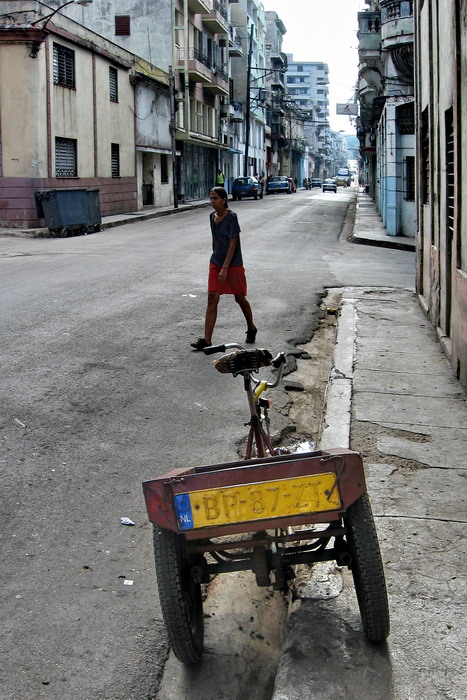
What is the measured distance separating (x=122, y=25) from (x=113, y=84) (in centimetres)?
1379

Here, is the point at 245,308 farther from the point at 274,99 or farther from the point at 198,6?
the point at 274,99

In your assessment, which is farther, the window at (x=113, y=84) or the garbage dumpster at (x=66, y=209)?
the window at (x=113, y=84)

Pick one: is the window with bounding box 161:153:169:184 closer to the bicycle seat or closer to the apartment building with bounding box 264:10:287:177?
the bicycle seat

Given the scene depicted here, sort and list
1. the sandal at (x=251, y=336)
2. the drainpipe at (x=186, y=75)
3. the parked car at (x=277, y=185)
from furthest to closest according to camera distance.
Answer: the parked car at (x=277, y=185) < the drainpipe at (x=186, y=75) < the sandal at (x=251, y=336)

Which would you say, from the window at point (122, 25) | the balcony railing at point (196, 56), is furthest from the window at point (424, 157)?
the window at point (122, 25)

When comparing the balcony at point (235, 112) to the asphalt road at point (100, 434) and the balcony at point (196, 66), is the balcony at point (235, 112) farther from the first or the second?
the asphalt road at point (100, 434)

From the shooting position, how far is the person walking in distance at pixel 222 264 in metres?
8.50

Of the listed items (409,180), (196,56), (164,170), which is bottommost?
(409,180)

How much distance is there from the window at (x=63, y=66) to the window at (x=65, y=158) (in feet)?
6.26

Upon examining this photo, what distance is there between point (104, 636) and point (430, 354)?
19.3ft

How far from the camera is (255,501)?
10.0ft

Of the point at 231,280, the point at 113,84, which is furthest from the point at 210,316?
the point at 113,84

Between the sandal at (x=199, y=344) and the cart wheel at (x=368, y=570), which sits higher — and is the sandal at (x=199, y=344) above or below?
above

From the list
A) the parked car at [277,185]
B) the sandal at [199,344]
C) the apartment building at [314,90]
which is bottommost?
the sandal at [199,344]
